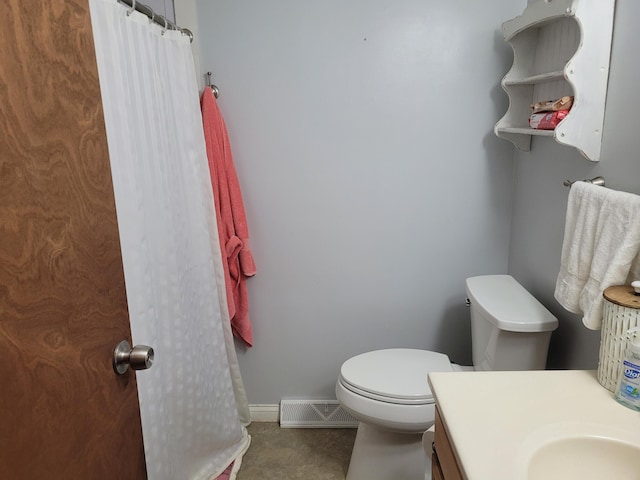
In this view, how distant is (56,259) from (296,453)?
5.44 ft

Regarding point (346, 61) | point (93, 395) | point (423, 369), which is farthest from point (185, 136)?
point (423, 369)

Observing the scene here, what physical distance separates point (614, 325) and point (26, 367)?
110cm

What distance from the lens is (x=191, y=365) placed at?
163 cm

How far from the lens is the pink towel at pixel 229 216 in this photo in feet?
6.08

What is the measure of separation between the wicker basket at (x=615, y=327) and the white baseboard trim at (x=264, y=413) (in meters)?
1.55

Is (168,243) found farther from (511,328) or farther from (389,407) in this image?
(511,328)

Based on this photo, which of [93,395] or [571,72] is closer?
[93,395]

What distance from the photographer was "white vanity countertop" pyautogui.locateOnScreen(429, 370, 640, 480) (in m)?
0.84

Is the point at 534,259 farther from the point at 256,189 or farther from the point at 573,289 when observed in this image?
the point at 256,189

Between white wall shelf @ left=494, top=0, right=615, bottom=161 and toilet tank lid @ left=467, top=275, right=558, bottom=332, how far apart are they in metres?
0.51

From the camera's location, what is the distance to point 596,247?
1.16m

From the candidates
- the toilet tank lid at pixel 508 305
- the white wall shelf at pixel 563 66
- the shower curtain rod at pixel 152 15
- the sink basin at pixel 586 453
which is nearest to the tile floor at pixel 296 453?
the toilet tank lid at pixel 508 305

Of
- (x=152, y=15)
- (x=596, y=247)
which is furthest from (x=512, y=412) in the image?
Result: (x=152, y=15)

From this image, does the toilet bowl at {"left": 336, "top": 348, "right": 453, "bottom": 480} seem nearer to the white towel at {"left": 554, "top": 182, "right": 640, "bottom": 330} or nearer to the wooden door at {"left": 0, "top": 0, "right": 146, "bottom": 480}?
the white towel at {"left": 554, "top": 182, "right": 640, "bottom": 330}
